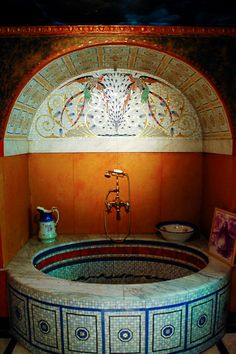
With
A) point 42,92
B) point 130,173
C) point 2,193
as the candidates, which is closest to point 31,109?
point 42,92

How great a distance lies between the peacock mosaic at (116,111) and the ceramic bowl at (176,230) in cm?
105

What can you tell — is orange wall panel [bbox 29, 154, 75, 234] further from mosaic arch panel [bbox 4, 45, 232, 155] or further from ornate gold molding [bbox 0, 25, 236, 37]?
ornate gold molding [bbox 0, 25, 236, 37]

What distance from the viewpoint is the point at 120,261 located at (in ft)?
12.3

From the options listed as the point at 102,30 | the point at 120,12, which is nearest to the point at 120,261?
the point at 102,30

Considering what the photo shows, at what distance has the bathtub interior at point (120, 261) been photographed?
356 cm

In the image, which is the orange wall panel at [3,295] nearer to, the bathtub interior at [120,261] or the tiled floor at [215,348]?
the tiled floor at [215,348]

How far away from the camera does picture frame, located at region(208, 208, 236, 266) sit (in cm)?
304

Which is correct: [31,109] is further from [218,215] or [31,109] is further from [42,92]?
[218,215]

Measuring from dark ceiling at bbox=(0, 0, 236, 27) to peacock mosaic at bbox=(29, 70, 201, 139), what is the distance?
1049 mm

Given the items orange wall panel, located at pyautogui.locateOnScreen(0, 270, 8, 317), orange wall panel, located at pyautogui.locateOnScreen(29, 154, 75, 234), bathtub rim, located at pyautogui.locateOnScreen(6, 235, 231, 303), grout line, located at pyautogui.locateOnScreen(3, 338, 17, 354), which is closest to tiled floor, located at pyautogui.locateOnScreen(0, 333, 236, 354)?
grout line, located at pyautogui.locateOnScreen(3, 338, 17, 354)

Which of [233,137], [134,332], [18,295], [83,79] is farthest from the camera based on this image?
[83,79]

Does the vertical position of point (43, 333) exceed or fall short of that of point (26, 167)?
it falls short

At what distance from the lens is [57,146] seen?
378 centimetres

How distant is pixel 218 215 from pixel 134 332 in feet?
4.75
